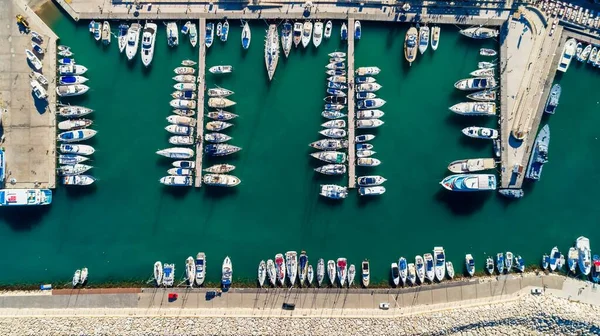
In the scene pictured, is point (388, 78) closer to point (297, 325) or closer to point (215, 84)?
point (215, 84)

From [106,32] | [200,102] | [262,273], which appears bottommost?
[262,273]

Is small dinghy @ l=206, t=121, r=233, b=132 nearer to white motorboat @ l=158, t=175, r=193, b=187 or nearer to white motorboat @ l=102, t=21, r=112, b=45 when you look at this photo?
white motorboat @ l=158, t=175, r=193, b=187

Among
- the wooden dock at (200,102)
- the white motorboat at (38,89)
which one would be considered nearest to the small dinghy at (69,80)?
the white motorboat at (38,89)

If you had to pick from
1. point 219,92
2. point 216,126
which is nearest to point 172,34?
point 219,92

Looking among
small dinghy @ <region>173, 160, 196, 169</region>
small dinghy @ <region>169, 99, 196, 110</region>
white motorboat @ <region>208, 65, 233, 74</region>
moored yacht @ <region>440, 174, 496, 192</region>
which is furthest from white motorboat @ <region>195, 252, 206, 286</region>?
moored yacht @ <region>440, 174, 496, 192</region>

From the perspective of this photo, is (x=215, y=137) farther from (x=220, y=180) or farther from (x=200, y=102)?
(x=220, y=180)

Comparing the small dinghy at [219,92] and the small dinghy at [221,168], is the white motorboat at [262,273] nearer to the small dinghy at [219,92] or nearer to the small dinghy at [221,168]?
the small dinghy at [221,168]

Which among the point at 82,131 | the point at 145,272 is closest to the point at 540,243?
the point at 145,272
